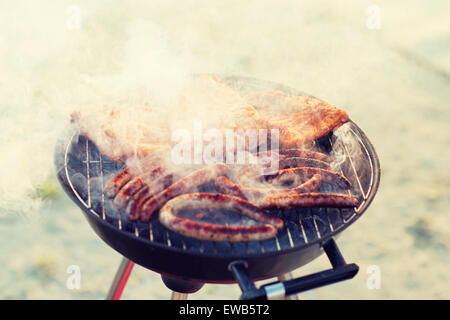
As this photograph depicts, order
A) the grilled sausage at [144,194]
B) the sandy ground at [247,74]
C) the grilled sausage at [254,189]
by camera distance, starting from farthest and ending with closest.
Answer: the sandy ground at [247,74]
the grilled sausage at [254,189]
the grilled sausage at [144,194]

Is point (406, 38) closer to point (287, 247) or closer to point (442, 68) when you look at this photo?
point (442, 68)

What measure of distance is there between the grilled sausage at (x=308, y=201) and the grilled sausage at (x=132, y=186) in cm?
64

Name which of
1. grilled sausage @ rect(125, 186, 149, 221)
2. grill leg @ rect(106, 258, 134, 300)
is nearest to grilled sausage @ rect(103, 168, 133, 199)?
grilled sausage @ rect(125, 186, 149, 221)

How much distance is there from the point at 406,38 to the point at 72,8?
20.2ft

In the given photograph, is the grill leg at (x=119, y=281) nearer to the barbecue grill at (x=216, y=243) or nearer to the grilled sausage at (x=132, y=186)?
the barbecue grill at (x=216, y=243)

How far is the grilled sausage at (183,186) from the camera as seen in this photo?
6.99 feet

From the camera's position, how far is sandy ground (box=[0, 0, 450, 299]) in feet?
12.5

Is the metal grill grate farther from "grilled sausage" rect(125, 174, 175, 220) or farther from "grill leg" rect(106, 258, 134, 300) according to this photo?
"grill leg" rect(106, 258, 134, 300)

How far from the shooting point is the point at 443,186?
16.9ft

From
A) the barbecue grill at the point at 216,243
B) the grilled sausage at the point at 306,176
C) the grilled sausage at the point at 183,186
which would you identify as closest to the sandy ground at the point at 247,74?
the barbecue grill at the point at 216,243

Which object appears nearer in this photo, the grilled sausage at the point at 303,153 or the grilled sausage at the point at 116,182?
the grilled sausage at the point at 116,182

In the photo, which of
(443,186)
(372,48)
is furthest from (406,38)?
(443,186)

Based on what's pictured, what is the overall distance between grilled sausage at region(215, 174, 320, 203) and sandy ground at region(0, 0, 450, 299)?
1.31 metres

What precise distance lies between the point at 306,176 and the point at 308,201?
24cm
